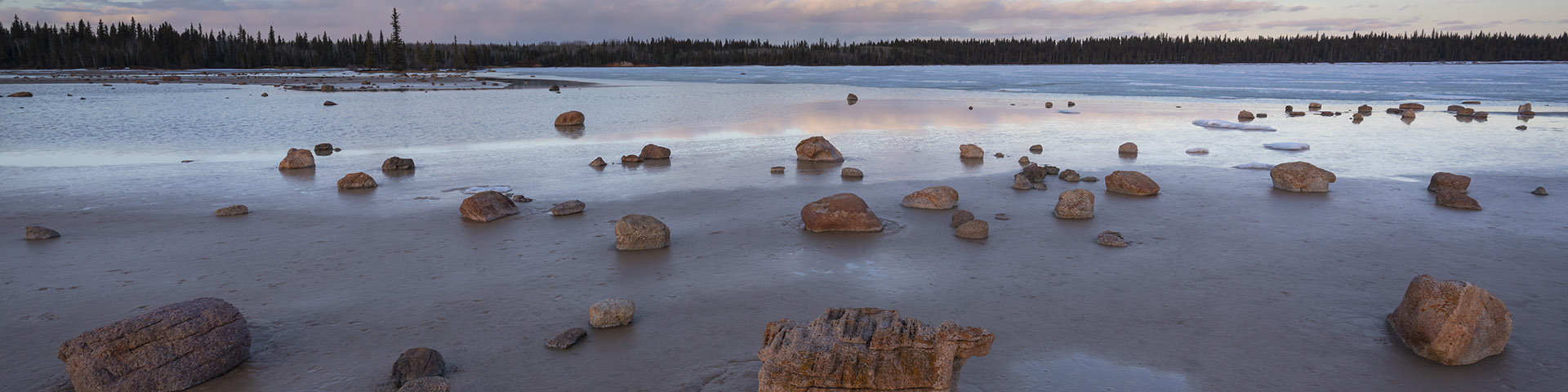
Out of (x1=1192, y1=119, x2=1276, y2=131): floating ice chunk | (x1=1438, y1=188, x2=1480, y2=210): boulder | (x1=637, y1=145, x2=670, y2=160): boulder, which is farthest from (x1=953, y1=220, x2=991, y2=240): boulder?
(x1=1192, y1=119, x2=1276, y2=131): floating ice chunk

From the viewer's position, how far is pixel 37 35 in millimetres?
113500

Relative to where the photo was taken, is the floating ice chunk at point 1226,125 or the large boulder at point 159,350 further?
the floating ice chunk at point 1226,125

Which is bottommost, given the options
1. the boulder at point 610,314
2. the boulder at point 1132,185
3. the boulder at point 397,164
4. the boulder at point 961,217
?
the boulder at point 610,314

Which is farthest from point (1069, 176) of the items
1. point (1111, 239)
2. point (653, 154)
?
point (653, 154)

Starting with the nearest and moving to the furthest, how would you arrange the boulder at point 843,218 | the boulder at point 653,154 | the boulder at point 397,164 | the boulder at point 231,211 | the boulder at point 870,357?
the boulder at point 870,357 → the boulder at point 843,218 → the boulder at point 231,211 → the boulder at point 397,164 → the boulder at point 653,154

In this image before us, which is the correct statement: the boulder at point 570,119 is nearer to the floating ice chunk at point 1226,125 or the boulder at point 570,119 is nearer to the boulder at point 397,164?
the boulder at point 397,164

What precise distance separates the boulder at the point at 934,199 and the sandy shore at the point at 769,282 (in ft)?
0.89

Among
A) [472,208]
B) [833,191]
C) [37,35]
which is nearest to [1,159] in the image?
[472,208]

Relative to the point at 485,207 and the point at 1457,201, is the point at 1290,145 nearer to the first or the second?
the point at 1457,201

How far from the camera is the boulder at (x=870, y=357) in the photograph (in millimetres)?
3697

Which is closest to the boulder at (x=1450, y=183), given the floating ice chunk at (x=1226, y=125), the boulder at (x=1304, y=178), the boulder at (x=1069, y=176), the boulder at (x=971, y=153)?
the boulder at (x=1304, y=178)

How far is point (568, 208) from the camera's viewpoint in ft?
29.0

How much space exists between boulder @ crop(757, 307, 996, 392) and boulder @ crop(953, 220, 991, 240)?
3.68 metres

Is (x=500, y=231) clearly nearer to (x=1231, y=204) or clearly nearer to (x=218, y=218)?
(x=218, y=218)
